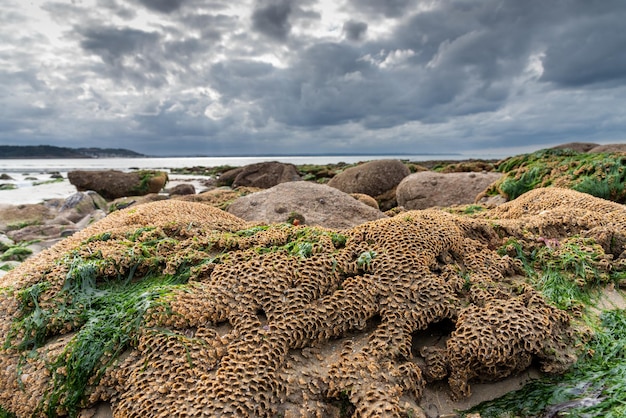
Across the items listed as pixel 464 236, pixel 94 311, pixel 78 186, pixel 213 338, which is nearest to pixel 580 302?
pixel 464 236

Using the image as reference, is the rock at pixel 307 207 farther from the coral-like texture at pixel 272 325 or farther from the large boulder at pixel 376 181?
the large boulder at pixel 376 181

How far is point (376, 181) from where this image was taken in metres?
14.4

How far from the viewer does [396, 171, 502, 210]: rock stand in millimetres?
11516

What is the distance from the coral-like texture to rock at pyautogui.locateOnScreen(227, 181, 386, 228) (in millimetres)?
4247

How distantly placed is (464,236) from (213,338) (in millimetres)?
2372

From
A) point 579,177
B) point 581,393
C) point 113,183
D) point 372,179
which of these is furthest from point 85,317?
point 113,183

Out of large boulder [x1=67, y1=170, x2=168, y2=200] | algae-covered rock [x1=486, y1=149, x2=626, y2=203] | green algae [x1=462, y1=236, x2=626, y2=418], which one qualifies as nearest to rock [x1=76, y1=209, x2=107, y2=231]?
large boulder [x1=67, y1=170, x2=168, y2=200]

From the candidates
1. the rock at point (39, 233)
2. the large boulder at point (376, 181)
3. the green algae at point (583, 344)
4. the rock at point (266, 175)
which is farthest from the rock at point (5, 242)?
the rock at point (266, 175)

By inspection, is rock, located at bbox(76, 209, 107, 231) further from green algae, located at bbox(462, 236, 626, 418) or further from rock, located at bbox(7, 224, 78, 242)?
green algae, located at bbox(462, 236, 626, 418)

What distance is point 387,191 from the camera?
14.4m

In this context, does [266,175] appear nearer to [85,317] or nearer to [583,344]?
[85,317]

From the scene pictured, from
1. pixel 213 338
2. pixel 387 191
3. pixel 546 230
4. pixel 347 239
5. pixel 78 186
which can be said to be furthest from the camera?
pixel 78 186

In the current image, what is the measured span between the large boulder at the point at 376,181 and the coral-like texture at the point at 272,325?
35.4 feet

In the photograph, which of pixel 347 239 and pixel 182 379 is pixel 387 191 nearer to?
pixel 347 239
